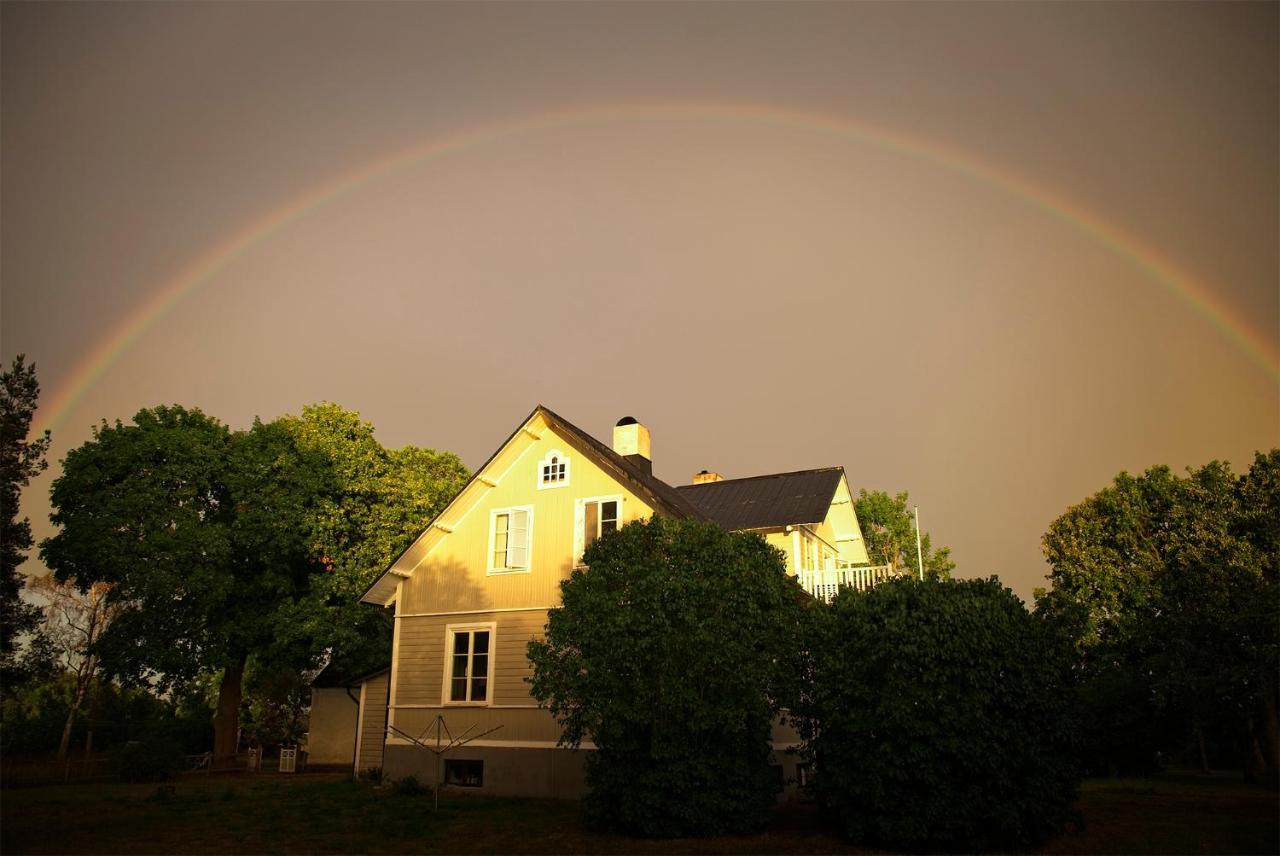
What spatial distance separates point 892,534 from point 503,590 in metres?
31.4

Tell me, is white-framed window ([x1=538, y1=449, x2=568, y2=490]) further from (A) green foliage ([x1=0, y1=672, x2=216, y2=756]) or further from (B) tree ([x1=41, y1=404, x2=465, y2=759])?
(A) green foliage ([x1=0, y1=672, x2=216, y2=756])

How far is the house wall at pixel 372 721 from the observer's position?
2709 cm

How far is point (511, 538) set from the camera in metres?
22.8

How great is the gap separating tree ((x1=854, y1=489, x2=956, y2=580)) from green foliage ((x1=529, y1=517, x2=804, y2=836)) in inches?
1326

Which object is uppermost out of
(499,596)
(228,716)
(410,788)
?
(499,596)

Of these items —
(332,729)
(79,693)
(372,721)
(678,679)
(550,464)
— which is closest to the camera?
(678,679)

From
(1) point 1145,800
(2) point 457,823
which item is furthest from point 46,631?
(1) point 1145,800

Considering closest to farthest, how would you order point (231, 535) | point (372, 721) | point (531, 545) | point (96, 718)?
point (531, 545)
point (372, 721)
point (231, 535)
point (96, 718)

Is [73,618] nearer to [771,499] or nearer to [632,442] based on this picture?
[632,442]

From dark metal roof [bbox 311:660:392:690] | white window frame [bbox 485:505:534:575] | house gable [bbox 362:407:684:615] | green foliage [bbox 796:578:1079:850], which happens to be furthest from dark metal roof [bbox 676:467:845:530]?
dark metal roof [bbox 311:660:392:690]

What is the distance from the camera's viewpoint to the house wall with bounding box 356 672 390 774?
27.1 metres

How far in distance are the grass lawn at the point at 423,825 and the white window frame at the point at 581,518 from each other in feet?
19.7

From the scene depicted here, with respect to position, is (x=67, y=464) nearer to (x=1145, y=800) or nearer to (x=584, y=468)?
(x=584, y=468)

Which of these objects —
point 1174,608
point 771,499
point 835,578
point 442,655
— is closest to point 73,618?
point 442,655
